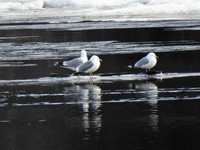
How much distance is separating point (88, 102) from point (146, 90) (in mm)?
2033

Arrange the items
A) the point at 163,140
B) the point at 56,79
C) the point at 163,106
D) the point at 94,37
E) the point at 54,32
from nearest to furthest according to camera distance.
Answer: the point at 163,140 < the point at 163,106 < the point at 56,79 < the point at 94,37 < the point at 54,32

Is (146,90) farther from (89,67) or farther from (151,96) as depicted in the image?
(89,67)

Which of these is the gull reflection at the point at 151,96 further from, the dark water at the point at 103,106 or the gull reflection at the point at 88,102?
the gull reflection at the point at 88,102

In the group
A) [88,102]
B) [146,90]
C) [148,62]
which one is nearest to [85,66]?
[148,62]

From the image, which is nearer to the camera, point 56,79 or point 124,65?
point 56,79

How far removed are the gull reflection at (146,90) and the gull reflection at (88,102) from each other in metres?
0.92

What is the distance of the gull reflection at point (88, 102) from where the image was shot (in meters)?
12.1

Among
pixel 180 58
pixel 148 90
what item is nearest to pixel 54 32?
pixel 180 58

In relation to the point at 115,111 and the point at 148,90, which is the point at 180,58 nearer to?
the point at 148,90

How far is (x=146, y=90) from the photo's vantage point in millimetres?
16188

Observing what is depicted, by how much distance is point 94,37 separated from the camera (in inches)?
1347

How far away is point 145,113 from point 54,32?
2576 cm

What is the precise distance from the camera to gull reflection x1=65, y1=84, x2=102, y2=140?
12.1 meters

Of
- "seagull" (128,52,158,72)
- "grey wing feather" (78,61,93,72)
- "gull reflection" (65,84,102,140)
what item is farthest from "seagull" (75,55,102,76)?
"seagull" (128,52,158,72)
